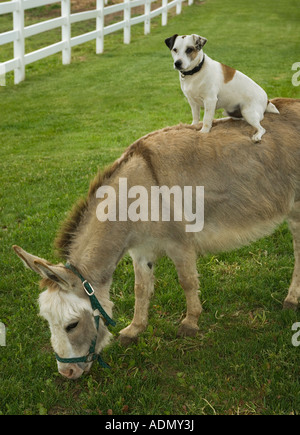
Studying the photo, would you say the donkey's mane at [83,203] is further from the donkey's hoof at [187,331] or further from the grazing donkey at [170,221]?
the donkey's hoof at [187,331]

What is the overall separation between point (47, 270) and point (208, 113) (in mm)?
1943

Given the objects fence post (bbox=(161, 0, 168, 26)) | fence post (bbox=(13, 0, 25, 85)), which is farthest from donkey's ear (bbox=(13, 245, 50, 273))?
fence post (bbox=(161, 0, 168, 26))

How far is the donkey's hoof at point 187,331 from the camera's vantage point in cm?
419

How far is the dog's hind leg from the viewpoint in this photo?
416 cm

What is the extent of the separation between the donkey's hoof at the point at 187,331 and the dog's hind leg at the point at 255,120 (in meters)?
1.66

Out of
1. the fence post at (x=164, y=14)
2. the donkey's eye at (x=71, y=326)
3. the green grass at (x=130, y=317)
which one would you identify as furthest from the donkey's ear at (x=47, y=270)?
the fence post at (x=164, y=14)

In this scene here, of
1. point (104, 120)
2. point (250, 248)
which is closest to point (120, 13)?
point (104, 120)

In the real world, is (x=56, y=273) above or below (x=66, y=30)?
above

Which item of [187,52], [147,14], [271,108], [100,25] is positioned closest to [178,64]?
[187,52]

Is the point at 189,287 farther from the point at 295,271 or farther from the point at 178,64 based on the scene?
the point at 178,64

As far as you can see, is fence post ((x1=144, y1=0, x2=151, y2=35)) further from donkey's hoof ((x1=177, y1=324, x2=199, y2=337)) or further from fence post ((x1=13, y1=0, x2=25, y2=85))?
donkey's hoof ((x1=177, y1=324, x2=199, y2=337))

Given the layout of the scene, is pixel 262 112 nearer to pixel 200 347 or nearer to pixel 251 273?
pixel 251 273

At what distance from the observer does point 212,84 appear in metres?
4.14
